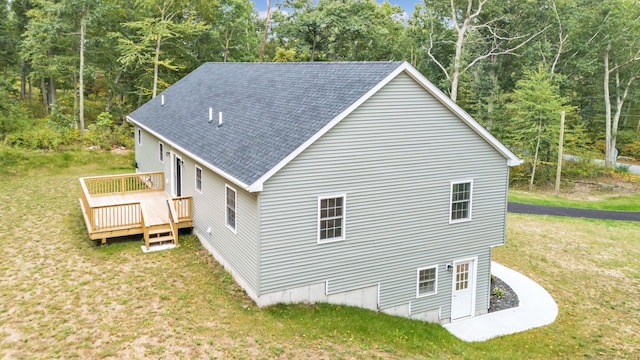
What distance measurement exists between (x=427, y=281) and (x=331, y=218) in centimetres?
412

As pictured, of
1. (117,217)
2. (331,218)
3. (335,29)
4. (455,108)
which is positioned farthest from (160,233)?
(335,29)

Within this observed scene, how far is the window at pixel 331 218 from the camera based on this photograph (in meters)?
12.2

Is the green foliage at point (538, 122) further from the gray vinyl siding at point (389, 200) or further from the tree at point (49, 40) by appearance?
the tree at point (49, 40)

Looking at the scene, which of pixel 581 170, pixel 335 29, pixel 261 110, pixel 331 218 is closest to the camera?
pixel 331 218

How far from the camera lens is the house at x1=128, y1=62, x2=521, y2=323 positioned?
11.8m

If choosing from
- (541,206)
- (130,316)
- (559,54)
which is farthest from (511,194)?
(130,316)

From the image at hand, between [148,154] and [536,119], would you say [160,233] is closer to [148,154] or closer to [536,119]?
[148,154]

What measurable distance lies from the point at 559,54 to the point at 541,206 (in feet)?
67.0

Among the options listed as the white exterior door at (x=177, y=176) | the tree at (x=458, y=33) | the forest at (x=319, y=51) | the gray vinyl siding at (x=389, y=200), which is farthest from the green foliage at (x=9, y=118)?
the tree at (x=458, y=33)

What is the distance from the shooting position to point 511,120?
38.7 m

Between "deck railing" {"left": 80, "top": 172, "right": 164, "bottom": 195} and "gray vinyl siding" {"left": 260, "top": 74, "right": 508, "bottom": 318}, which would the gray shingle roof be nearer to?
"gray vinyl siding" {"left": 260, "top": 74, "right": 508, "bottom": 318}

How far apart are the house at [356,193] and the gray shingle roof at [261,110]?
62 mm

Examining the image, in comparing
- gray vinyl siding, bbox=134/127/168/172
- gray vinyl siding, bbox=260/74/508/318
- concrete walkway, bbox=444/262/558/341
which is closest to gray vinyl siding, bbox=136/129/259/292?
gray vinyl siding, bbox=260/74/508/318

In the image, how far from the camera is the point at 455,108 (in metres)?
13.5
